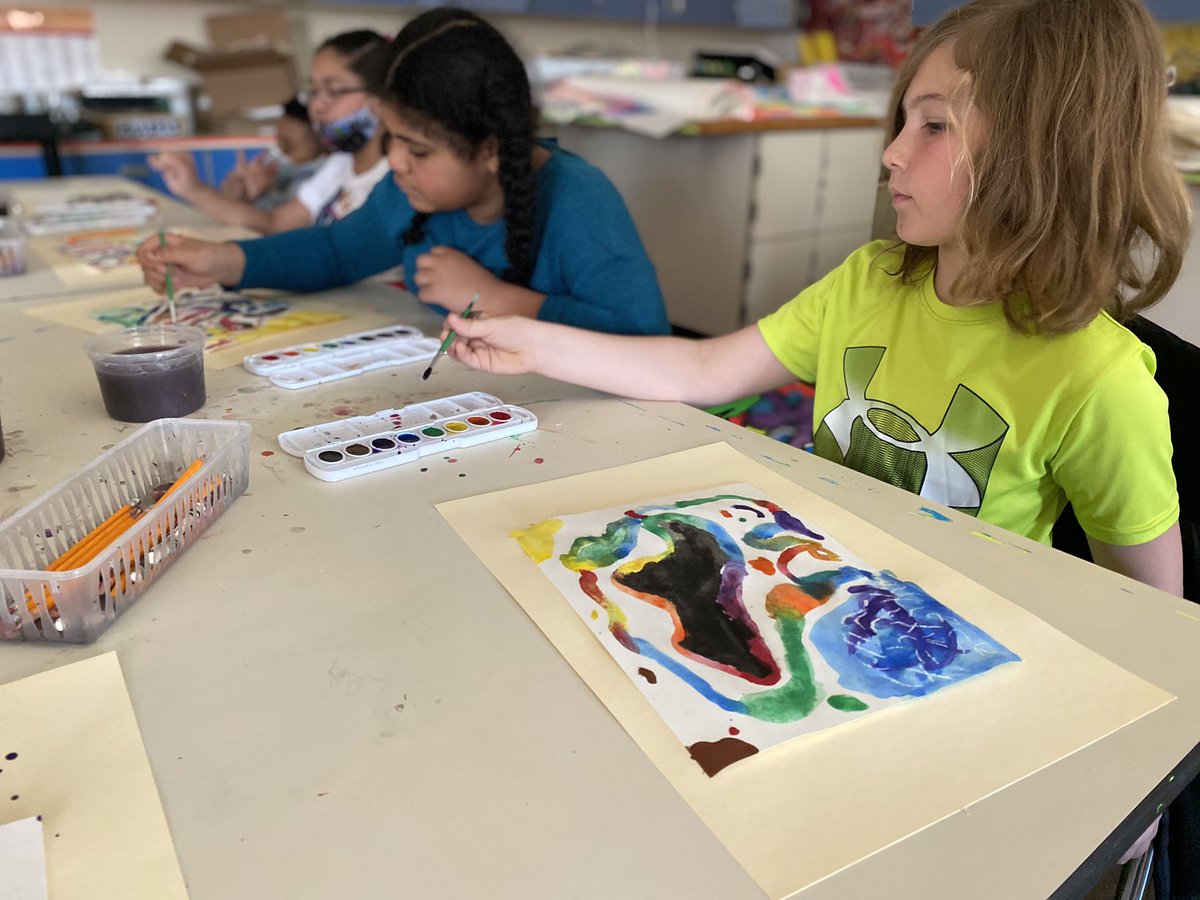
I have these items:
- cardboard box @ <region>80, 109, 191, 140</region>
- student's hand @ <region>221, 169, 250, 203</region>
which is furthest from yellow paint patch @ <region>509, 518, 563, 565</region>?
cardboard box @ <region>80, 109, 191, 140</region>

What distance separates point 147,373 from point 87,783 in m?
0.48

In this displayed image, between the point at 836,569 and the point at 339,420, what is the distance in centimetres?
47

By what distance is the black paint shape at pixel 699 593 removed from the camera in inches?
20.2

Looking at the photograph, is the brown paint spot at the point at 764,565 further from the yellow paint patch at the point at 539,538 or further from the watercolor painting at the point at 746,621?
the yellow paint patch at the point at 539,538

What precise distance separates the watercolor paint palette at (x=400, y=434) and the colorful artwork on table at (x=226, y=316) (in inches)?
13.4

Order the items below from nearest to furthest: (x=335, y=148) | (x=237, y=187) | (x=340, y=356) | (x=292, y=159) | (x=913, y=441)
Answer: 1. (x=913, y=441)
2. (x=340, y=356)
3. (x=335, y=148)
4. (x=237, y=187)
5. (x=292, y=159)

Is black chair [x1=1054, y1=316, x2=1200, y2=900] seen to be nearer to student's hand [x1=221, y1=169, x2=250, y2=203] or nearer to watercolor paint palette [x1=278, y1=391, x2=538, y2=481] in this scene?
watercolor paint palette [x1=278, y1=391, x2=538, y2=481]

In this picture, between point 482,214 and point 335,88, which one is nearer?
point 482,214

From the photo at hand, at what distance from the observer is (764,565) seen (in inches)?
23.6

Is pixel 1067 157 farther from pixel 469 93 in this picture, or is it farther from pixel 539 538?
pixel 469 93

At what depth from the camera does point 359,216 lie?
136 cm

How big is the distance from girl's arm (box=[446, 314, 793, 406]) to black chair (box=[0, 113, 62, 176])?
2673 millimetres

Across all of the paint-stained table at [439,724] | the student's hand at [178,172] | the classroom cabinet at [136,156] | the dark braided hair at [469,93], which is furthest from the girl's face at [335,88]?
the paint-stained table at [439,724]

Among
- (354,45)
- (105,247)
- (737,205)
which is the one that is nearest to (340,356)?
(105,247)
